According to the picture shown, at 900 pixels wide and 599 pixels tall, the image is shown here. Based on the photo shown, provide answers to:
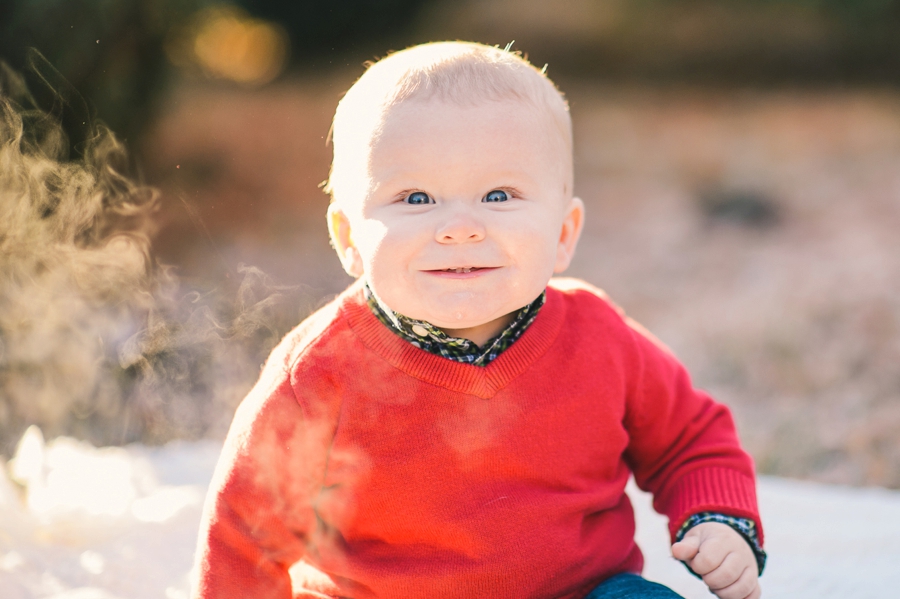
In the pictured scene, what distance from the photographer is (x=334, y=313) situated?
1078 millimetres

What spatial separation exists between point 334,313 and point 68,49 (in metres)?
1.82

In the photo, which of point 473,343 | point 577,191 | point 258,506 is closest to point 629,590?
point 473,343

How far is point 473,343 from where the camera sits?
1043 millimetres

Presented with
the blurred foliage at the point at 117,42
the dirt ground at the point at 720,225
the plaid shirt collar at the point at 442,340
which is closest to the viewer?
the plaid shirt collar at the point at 442,340

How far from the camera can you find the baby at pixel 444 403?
960 millimetres

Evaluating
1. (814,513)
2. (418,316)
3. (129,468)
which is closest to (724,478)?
(418,316)

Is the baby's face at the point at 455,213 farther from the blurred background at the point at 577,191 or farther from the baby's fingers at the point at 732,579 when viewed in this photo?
the blurred background at the point at 577,191

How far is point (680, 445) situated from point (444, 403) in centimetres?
38

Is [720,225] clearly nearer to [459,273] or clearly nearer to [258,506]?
[459,273]

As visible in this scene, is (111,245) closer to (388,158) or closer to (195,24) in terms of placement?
(388,158)

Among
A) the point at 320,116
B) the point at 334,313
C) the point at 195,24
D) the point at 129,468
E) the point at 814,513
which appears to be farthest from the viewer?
the point at 320,116

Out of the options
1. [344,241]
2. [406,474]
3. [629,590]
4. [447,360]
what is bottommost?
[629,590]

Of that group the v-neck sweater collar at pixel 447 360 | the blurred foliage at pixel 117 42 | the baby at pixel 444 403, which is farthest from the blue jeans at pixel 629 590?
the blurred foliage at pixel 117 42

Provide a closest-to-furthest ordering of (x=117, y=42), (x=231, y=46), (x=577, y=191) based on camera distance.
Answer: (x=117, y=42) < (x=231, y=46) < (x=577, y=191)
